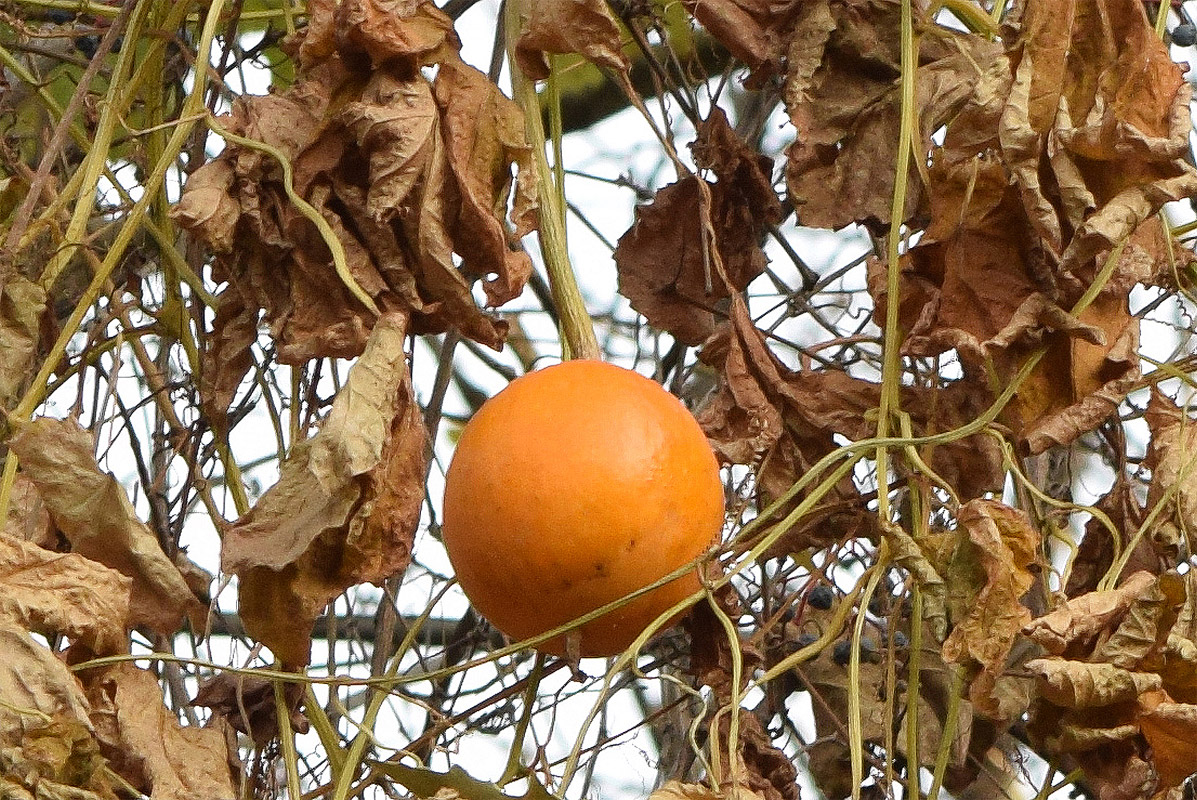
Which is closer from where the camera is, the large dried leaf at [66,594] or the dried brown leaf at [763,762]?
the large dried leaf at [66,594]

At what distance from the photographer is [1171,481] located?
1217mm

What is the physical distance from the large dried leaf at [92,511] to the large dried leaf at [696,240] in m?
0.49

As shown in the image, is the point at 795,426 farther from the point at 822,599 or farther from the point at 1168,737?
the point at 822,599

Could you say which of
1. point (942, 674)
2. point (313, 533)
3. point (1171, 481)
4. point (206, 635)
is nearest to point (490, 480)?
point (313, 533)

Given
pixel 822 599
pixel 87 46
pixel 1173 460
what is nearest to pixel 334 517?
pixel 1173 460

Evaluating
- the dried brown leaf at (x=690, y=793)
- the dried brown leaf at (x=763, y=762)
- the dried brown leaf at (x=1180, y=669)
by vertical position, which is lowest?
the dried brown leaf at (x=690, y=793)

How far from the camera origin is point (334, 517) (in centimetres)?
103

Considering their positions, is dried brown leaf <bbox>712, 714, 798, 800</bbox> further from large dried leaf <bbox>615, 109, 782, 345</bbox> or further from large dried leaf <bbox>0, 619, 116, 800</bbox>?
large dried leaf <bbox>0, 619, 116, 800</bbox>

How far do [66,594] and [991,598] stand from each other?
24.0 inches

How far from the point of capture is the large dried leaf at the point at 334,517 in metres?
1.03

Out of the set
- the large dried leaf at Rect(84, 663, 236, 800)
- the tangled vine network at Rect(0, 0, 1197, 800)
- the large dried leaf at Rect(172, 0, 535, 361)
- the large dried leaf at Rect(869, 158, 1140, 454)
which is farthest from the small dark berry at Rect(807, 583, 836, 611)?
the large dried leaf at Rect(84, 663, 236, 800)

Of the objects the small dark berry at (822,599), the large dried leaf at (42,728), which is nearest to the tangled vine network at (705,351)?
the large dried leaf at (42,728)

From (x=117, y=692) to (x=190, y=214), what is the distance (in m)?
0.33

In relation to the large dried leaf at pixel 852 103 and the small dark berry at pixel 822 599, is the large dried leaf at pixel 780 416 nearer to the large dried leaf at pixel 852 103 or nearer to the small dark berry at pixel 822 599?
the large dried leaf at pixel 852 103
